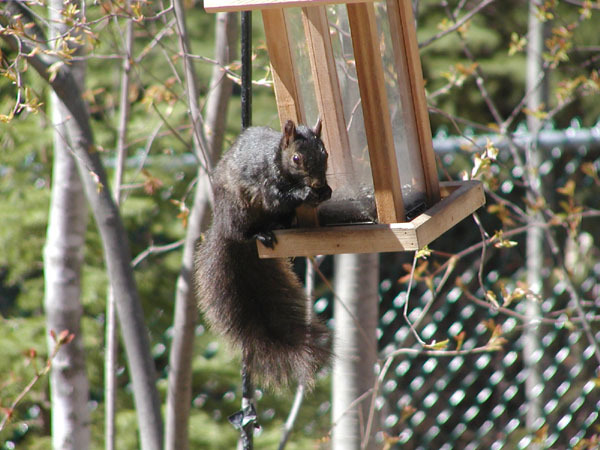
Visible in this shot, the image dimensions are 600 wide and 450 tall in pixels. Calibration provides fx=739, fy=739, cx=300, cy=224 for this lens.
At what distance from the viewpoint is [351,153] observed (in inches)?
54.4

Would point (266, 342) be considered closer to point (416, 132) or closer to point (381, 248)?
point (381, 248)

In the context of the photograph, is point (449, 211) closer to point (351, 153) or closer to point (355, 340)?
point (351, 153)

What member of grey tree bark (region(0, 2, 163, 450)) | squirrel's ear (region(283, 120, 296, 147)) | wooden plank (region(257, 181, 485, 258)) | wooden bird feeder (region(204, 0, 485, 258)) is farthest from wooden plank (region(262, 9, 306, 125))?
grey tree bark (region(0, 2, 163, 450))

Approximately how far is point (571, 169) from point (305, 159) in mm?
1499

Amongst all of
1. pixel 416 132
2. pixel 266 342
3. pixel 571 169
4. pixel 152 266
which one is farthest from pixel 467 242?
pixel 266 342

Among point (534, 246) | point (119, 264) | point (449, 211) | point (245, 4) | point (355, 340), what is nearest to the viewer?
point (245, 4)

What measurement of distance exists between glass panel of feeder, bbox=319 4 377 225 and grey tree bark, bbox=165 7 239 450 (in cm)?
37

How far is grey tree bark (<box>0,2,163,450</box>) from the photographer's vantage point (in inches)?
58.8

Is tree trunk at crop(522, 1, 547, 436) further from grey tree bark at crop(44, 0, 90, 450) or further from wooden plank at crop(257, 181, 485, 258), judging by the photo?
grey tree bark at crop(44, 0, 90, 450)

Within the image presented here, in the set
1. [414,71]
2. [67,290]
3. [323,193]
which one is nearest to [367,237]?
[323,193]

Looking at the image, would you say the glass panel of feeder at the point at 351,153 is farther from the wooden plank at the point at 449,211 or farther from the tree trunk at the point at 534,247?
the tree trunk at the point at 534,247

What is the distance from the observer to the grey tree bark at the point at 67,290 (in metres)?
1.76

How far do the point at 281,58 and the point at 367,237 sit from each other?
1.22ft

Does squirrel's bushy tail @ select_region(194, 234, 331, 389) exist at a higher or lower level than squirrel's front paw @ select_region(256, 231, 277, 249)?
lower
